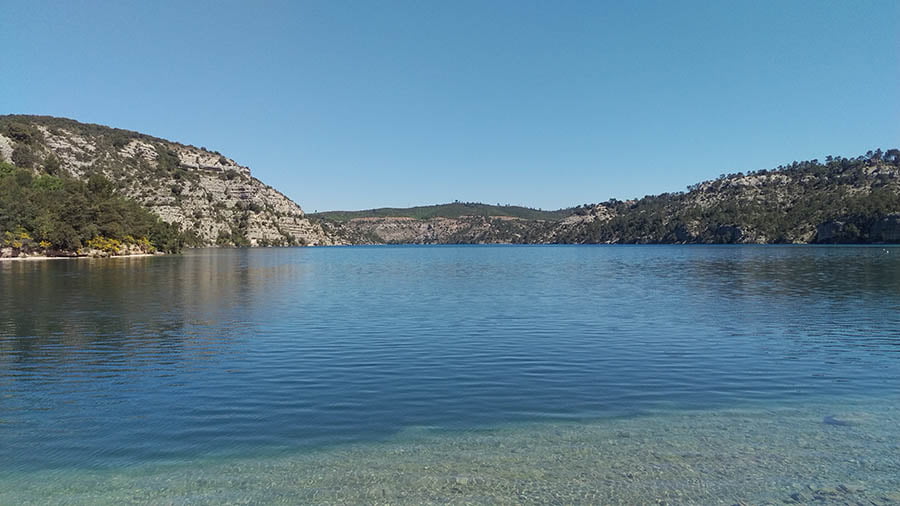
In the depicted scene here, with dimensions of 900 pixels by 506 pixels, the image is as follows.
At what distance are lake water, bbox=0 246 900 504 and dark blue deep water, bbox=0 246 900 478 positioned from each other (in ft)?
0.28

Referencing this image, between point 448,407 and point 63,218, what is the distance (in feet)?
324

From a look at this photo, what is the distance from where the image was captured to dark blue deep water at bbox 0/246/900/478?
11.3 meters

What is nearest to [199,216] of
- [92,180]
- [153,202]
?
[153,202]

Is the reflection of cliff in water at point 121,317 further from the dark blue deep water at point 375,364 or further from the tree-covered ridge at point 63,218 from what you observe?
the tree-covered ridge at point 63,218

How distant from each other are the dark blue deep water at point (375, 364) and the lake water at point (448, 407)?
0.09 metres

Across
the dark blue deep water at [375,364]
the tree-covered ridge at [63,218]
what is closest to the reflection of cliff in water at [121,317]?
the dark blue deep water at [375,364]

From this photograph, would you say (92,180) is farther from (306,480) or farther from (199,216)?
(306,480)

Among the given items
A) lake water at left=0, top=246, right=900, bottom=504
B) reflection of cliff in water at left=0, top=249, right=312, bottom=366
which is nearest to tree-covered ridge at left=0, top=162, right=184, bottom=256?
reflection of cliff in water at left=0, top=249, right=312, bottom=366

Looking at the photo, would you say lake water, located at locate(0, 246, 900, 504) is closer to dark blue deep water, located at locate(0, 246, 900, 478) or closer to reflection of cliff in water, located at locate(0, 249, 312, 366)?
dark blue deep water, located at locate(0, 246, 900, 478)

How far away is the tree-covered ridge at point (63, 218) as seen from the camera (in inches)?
3228

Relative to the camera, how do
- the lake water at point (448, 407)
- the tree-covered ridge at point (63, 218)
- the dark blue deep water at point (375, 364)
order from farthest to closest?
the tree-covered ridge at point (63, 218)
the dark blue deep water at point (375, 364)
the lake water at point (448, 407)

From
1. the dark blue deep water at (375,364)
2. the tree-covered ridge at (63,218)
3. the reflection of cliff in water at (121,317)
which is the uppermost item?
the tree-covered ridge at (63,218)

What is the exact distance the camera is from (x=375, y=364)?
683 inches

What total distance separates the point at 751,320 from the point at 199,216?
648 feet
